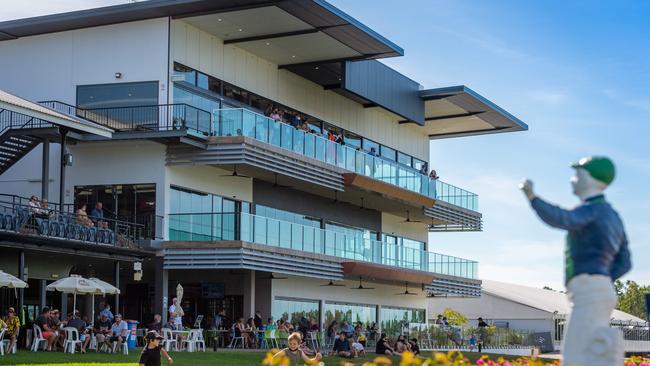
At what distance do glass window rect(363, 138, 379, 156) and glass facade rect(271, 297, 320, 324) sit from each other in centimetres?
889

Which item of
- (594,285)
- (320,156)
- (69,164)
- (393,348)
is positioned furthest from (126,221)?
(594,285)

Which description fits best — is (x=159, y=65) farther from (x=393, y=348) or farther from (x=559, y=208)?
(x=559, y=208)

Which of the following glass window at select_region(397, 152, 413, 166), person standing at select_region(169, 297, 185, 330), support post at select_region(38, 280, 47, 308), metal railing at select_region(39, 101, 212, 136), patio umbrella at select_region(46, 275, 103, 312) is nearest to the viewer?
patio umbrella at select_region(46, 275, 103, 312)

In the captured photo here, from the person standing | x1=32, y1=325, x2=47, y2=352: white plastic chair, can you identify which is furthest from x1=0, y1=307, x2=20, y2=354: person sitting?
the person standing

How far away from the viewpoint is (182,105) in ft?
134

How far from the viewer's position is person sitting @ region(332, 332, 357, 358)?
41.4 meters

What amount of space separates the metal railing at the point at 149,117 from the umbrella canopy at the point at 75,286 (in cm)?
724

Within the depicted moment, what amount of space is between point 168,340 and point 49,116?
26.1 feet

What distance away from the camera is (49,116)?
3594 cm

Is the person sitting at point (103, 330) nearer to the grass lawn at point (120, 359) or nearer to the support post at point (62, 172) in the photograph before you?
the grass lawn at point (120, 359)

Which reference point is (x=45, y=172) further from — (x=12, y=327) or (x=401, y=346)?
(x=401, y=346)

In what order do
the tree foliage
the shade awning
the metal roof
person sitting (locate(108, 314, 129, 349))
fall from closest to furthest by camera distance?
person sitting (locate(108, 314, 129, 349)) < the metal roof < the shade awning < the tree foliage

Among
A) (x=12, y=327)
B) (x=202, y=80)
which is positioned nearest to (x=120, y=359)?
(x=12, y=327)

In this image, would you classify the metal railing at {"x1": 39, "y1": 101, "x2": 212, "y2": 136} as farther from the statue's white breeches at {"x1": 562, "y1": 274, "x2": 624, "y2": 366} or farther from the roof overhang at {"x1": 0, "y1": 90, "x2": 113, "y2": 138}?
the statue's white breeches at {"x1": 562, "y1": 274, "x2": 624, "y2": 366}
